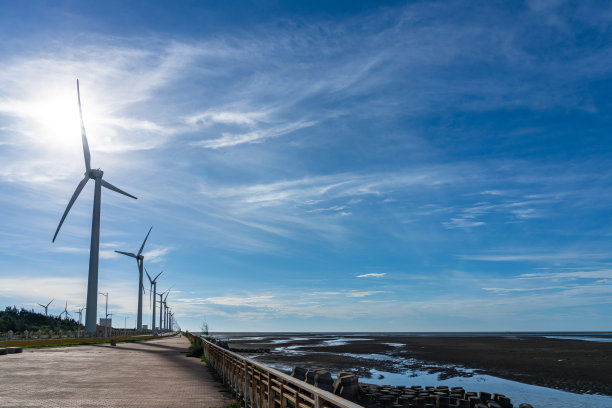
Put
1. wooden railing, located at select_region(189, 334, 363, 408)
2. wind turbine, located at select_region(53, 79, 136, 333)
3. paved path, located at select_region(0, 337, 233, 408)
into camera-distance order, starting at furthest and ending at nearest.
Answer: wind turbine, located at select_region(53, 79, 136, 333) → paved path, located at select_region(0, 337, 233, 408) → wooden railing, located at select_region(189, 334, 363, 408)

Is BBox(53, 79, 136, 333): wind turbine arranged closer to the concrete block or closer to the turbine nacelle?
the turbine nacelle

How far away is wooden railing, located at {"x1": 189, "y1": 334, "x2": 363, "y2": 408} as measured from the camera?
675cm

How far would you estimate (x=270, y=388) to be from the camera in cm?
974

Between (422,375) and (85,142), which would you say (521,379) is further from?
(85,142)

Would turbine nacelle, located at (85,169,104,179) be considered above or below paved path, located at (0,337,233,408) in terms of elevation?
above

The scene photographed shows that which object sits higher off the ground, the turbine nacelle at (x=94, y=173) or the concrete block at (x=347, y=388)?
the turbine nacelle at (x=94, y=173)

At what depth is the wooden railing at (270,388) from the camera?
6.75m

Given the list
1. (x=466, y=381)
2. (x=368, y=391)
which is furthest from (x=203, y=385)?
(x=466, y=381)

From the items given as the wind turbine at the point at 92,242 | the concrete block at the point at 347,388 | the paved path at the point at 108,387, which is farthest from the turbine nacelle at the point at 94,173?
the concrete block at the point at 347,388

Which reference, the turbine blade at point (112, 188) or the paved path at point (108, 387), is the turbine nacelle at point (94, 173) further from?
the paved path at point (108, 387)

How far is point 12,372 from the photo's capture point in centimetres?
2130

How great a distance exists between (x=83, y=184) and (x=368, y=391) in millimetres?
47281

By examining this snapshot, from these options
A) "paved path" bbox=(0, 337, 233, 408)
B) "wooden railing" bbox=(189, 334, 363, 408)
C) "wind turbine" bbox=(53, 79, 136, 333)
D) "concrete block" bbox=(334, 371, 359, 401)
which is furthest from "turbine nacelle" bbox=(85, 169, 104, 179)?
"concrete block" bbox=(334, 371, 359, 401)

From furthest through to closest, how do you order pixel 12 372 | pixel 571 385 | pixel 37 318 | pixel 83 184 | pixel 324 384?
pixel 37 318
pixel 83 184
pixel 571 385
pixel 12 372
pixel 324 384
